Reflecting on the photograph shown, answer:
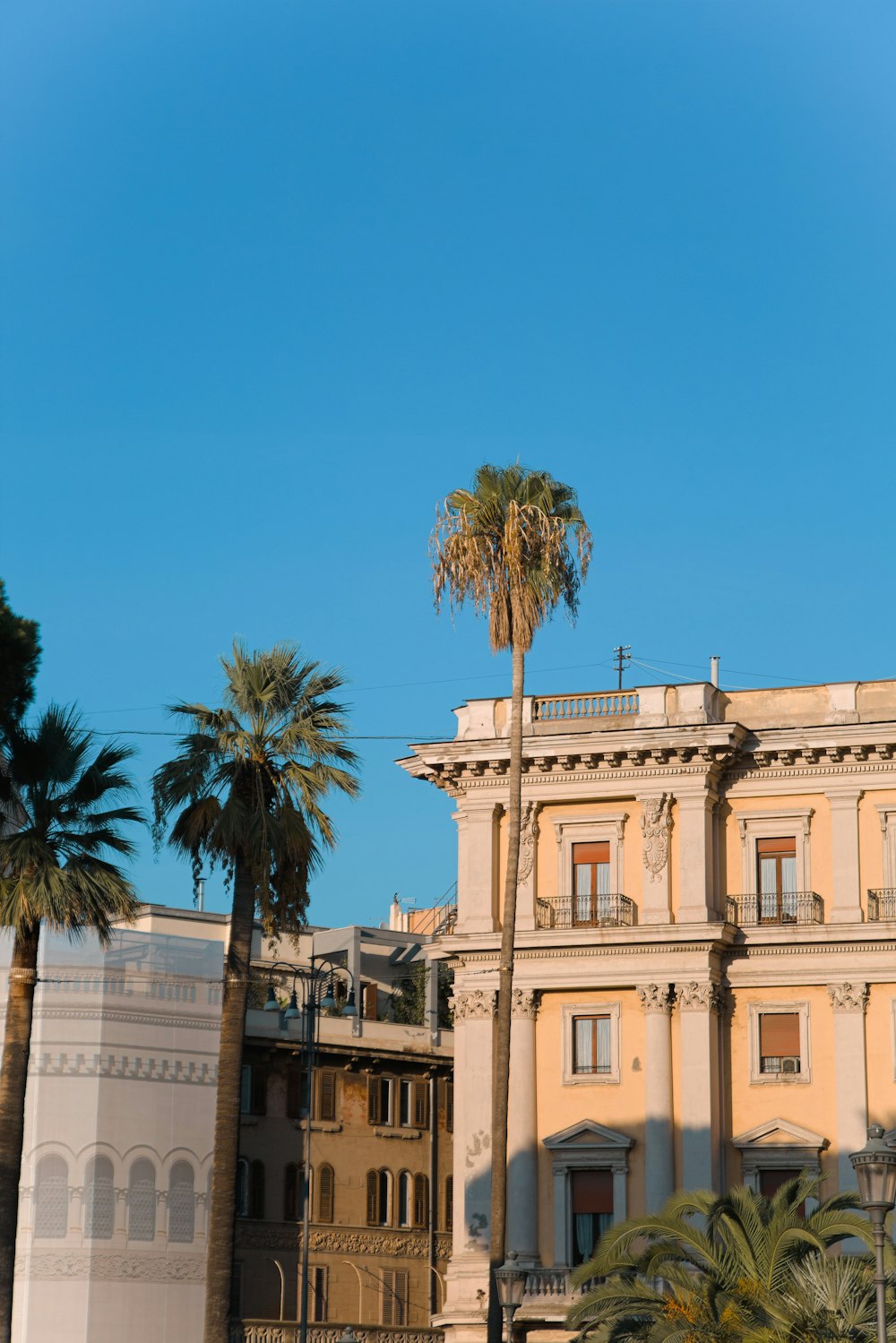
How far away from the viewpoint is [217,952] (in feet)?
187

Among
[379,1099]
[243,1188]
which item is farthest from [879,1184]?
[379,1099]

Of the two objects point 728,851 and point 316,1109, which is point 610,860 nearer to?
point 728,851

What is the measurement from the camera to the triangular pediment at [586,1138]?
48.4 m

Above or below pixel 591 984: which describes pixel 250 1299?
below

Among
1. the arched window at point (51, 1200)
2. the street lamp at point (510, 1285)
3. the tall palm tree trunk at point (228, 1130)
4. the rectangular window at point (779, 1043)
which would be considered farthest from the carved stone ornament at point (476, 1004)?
the street lamp at point (510, 1285)

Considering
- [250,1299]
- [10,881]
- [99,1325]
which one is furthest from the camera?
[250,1299]

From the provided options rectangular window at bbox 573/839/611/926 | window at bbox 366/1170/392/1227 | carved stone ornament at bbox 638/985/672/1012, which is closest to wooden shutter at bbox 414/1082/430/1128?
window at bbox 366/1170/392/1227

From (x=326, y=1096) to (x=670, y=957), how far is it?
14.3 meters

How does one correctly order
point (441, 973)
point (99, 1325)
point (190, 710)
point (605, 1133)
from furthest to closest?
point (441, 973)
point (99, 1325)
point (605, 1133)
point (190, 710)

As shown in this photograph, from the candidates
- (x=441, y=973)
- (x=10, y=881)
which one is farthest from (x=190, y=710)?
(x=441, y=973)

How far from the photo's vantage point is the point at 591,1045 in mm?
49719

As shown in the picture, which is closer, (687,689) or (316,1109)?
(687,689)

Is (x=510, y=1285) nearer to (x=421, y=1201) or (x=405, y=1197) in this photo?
(x=405, y=1197)

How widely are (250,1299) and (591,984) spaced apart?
1402 centimetres
